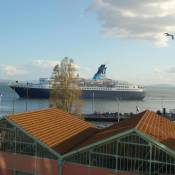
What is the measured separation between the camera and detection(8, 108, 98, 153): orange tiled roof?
84.9 feet

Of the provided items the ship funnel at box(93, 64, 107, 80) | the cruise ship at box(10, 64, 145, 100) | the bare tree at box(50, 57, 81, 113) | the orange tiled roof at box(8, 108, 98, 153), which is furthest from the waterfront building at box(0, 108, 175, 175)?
the ship funnel at box(93, 64, 107, 80)

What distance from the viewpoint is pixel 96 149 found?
2389 centimetres

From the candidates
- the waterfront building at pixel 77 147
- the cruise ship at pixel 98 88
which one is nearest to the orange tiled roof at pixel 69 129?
the waterfront building at pixel 77 147

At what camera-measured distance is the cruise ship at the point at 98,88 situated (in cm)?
13638

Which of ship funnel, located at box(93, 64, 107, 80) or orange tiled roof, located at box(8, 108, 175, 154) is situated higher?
ship funnel, located at box(93, 64, 107, 80)

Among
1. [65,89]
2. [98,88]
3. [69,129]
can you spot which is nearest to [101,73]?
[98,88]

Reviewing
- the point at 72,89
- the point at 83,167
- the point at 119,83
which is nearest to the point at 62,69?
the point at 72,89

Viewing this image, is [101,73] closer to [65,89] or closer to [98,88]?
[98,88]

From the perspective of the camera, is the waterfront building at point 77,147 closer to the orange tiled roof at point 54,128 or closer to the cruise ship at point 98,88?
the orange tiled roof at point 54,128

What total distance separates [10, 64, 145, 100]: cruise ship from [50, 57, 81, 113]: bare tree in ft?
267

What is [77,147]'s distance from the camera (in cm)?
2486

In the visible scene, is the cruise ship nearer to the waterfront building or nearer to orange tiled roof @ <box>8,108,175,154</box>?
orange tiled roof @ <box>8,108,175,154</box>

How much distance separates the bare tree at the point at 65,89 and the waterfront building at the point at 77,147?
66.8 feet

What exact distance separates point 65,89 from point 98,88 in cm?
9483
